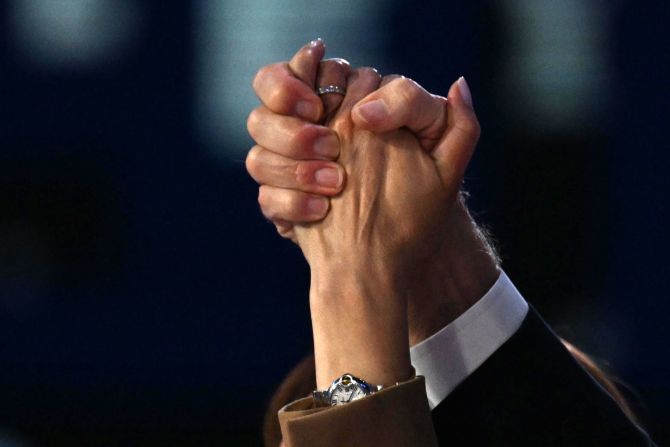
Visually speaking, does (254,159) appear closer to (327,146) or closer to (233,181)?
(327,146)

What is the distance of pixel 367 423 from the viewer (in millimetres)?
807

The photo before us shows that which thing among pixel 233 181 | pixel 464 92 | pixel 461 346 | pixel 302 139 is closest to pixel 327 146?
pixel 302 139

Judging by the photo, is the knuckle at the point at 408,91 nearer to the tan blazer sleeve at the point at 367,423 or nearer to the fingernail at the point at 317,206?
the fingernail at the point at 317,206

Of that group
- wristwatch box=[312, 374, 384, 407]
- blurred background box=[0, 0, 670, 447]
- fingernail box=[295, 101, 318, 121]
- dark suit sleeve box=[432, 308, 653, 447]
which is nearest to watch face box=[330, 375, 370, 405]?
wristwatch box=[312, 374, 384, 407]

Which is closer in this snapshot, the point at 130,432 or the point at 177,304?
the point at 177,304

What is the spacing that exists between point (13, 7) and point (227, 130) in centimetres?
68

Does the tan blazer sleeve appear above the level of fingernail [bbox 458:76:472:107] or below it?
below

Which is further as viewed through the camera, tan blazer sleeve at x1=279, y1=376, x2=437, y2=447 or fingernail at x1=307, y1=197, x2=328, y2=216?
fingernail at x1=307, y1=197, x2=328, y2=216

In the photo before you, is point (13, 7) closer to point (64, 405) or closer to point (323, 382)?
point (64, 405)

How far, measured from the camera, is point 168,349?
256cm

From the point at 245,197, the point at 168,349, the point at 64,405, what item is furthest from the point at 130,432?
the point at 245,197

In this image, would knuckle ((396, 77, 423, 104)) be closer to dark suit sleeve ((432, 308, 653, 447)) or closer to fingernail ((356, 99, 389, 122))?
fingernail ((356, 99, 389, 122))

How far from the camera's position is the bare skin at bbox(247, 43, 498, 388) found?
874mm

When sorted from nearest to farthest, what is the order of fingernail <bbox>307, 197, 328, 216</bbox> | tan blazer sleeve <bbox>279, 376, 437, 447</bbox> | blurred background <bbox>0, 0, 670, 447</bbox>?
tan blazer sleeve <bbox>279, 376, 437, 447</bbox> < fingernail <bbox>307, 197, 328, 216</bbox> < blurred background <bbox>0, 0, 670, 447</bbox>
